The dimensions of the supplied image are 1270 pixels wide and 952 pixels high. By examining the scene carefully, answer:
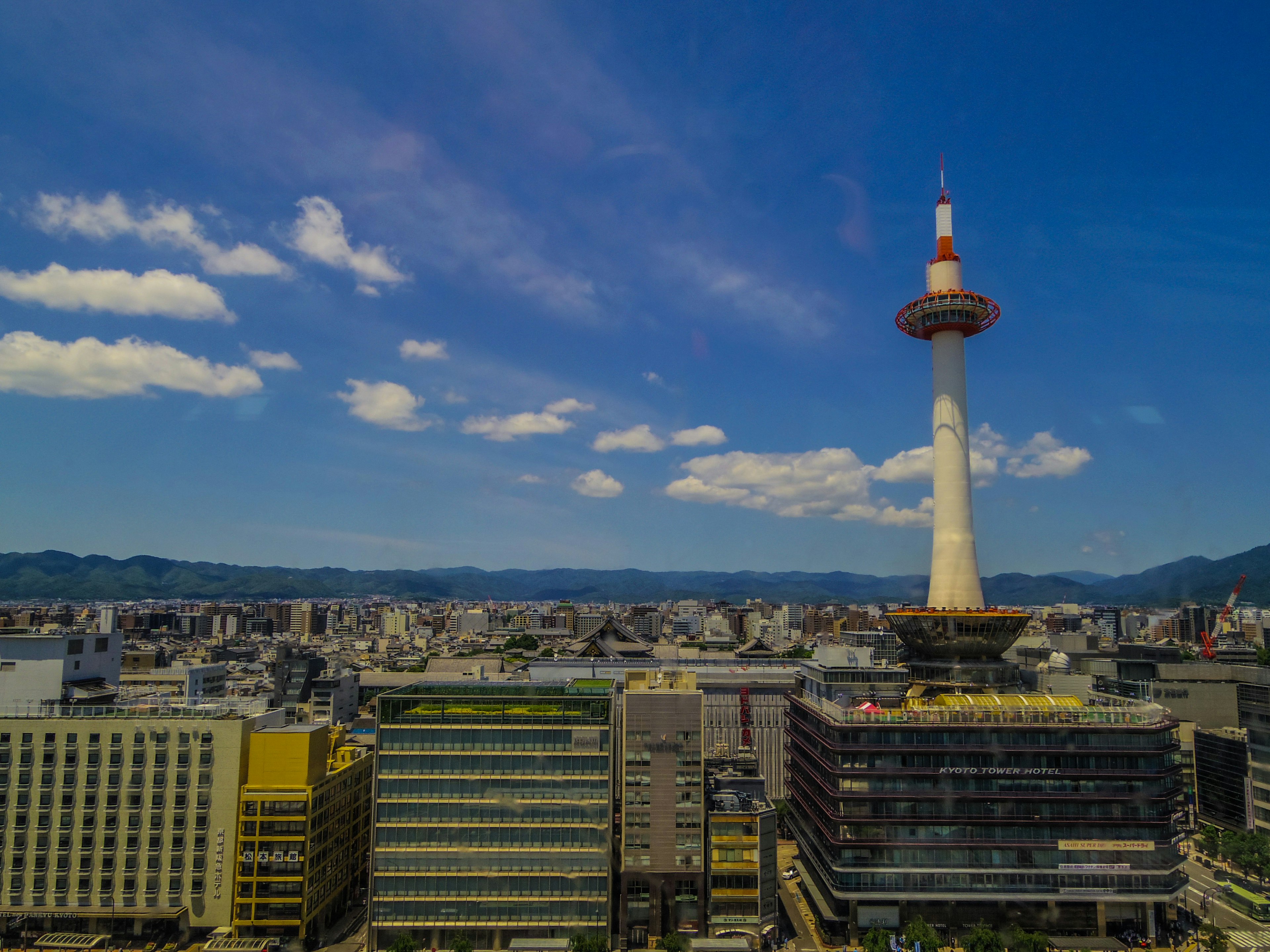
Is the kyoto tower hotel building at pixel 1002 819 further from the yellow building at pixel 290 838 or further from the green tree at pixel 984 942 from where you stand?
the yellow building at pixel 290 838

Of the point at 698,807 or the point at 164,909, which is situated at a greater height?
the point at 698,807

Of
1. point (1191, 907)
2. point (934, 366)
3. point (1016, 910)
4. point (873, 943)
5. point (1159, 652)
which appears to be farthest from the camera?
point (1159, 652)

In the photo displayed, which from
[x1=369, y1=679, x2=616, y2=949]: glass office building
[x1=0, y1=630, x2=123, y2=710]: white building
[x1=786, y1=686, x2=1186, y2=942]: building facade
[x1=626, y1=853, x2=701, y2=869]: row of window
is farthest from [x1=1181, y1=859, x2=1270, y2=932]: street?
[x1=0, y1=630, x2=123, y2=710]: white building

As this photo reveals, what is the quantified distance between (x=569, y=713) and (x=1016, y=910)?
38974 millimetres

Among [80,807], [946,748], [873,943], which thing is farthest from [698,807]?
[80,807]

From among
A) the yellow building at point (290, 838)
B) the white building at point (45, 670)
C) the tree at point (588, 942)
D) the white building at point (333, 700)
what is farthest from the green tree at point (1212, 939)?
the white building at point (333, 700)

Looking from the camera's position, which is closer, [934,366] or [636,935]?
[636,935]

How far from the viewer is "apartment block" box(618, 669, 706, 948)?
65.4m

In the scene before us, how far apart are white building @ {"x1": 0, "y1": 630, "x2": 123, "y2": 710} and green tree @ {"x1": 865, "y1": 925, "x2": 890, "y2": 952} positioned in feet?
244

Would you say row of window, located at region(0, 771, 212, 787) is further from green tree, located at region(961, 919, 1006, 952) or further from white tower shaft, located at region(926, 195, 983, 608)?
white tower shaft, located at region(926, 195, 983, 608)

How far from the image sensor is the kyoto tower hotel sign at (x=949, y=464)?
3211 inches

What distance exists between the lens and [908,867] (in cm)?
6669

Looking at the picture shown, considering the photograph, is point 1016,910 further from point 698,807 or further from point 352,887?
point 352,887

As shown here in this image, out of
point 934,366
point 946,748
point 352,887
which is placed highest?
point 934,366
